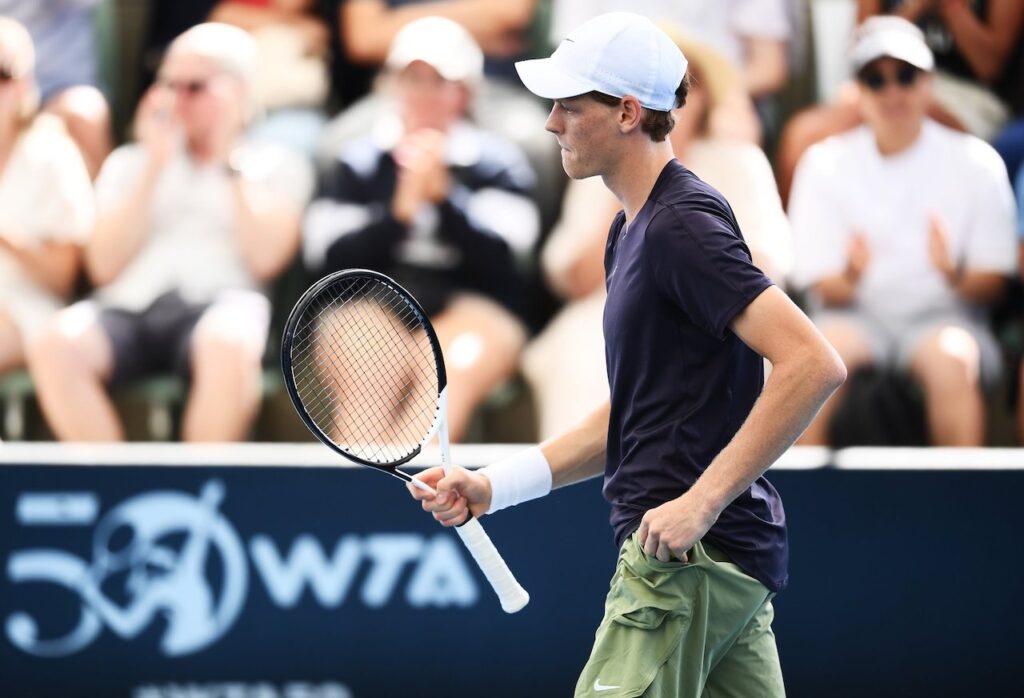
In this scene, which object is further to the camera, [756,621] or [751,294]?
[756,621]

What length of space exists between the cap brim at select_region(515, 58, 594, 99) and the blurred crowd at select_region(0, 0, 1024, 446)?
2176 mm

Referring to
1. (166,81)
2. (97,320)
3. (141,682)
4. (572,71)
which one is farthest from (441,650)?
(572,71)

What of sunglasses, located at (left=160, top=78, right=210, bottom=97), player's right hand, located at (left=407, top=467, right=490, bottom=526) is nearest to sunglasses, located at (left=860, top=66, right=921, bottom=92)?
sunglasses, located at (left=160, top=78, right=210, bottom=97)

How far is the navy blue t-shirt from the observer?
2.17m

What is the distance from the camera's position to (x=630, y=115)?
7.64 feet

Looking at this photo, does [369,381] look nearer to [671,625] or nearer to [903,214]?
[671,625]

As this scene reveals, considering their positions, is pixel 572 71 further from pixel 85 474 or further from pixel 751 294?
pixel 85 474

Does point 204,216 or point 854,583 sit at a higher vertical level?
point 204,216

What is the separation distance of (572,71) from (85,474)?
2.54 metres

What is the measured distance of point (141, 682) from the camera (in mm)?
4324

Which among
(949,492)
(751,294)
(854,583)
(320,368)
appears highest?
(751,294)

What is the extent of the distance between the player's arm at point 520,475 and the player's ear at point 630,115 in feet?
1.60

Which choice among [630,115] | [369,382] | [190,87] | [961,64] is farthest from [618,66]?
[961,64]

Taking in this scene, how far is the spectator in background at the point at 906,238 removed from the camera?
443cm
